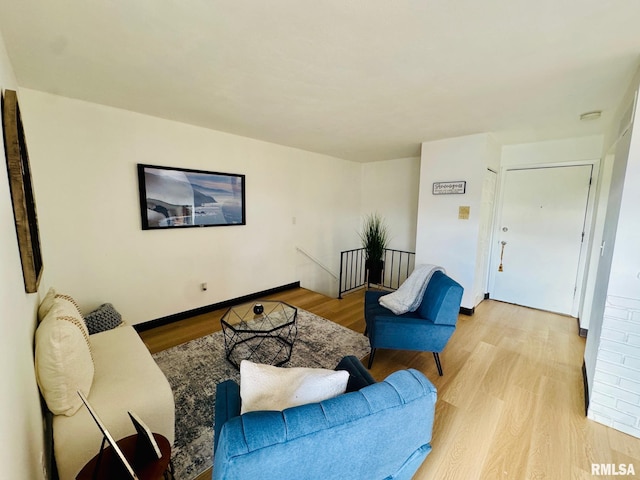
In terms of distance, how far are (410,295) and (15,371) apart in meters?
2.47

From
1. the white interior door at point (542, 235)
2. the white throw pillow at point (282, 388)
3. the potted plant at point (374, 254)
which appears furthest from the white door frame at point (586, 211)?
the white throw pillow at point (282, 388)

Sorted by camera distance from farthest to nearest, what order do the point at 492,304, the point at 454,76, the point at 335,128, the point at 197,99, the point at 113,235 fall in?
the point at 492,304 < the point at 335,128 < the point at 113,235 < the point at 197,99 < the point at 454,76

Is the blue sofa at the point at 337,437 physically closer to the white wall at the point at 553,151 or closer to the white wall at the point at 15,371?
the white wall at the point at 15,371

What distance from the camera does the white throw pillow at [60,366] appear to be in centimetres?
125

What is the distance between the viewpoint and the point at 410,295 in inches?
97.6

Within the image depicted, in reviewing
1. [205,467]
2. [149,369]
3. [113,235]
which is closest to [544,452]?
[205,467]

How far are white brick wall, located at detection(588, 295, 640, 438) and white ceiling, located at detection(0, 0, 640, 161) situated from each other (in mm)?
1602

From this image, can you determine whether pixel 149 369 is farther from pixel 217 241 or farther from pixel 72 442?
pixel 217 241

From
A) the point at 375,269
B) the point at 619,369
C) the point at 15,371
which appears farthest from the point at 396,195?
the point at 15,371

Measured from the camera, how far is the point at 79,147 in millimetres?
2420

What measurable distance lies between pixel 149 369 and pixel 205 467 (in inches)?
25.8

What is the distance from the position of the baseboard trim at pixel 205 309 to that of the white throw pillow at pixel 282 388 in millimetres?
2628

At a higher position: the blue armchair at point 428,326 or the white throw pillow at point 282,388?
the white throw pillow at point 282,388

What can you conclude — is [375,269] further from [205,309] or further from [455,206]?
[205,309]
